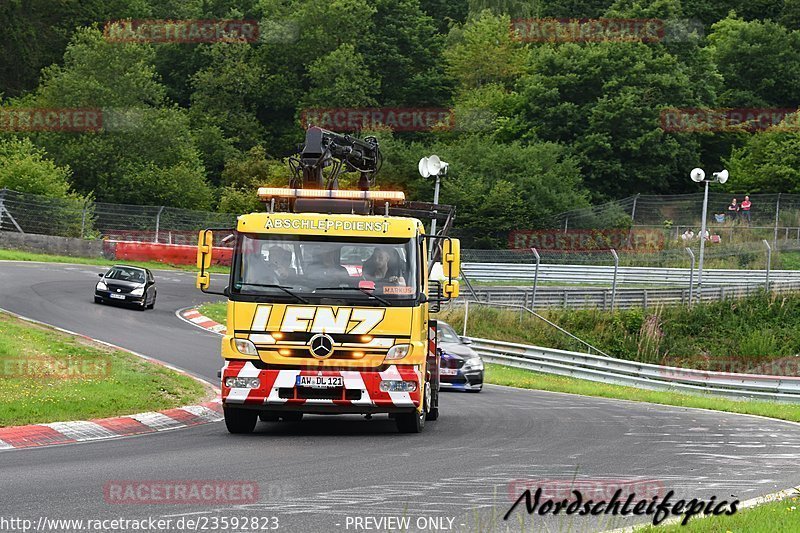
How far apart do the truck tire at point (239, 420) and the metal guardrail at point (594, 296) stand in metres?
26.1

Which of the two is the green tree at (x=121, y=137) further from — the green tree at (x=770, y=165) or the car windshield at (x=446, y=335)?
the car windshield at (x=446, y=335)

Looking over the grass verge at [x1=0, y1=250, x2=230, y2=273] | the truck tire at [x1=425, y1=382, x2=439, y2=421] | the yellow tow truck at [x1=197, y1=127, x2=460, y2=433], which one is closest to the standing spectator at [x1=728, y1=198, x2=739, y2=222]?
the grass verge at [x1=0, y1=250, x2=230, y2=273]

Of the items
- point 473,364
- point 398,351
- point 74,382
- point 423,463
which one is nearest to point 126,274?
point 473,364

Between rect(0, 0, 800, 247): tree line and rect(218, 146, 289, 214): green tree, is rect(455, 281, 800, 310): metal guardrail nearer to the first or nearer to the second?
rect(0, 0, 800, 247): tree line

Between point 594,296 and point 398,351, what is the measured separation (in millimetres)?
30871

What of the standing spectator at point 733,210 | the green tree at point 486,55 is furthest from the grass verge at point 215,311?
the green tree at point 486,55

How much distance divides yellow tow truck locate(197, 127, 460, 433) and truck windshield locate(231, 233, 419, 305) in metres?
0.01

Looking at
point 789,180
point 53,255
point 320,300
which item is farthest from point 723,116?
point 320,300

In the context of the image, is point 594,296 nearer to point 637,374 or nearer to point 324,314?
point 637,374

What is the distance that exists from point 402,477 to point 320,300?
3743mm

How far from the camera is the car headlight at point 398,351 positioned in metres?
14.1

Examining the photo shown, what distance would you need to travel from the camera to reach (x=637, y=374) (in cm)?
3444

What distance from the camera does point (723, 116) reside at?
8175 cm

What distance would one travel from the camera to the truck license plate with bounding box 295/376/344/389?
45.8ft
